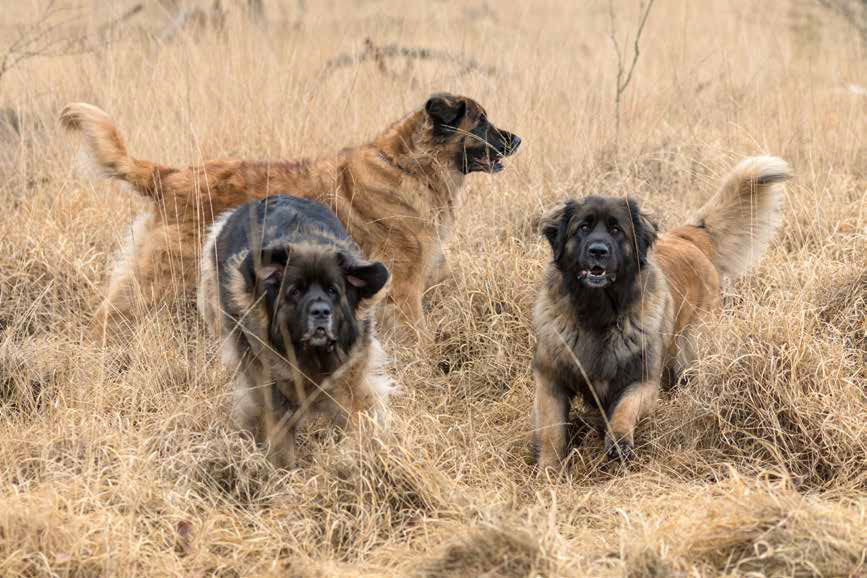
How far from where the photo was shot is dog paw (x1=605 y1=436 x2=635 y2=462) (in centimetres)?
489

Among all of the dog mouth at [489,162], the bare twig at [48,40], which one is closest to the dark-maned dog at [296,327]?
the dog mouth at [489,162]

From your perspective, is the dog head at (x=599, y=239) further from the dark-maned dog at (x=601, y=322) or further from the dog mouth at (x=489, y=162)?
the dog mouth at (x=489, y=162)

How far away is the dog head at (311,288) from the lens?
454 centimetres

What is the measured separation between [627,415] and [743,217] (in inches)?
76.6

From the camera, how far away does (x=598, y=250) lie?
16.3ft

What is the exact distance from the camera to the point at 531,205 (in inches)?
287

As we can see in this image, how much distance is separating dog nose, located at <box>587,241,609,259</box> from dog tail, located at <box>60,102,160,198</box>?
2.73 m

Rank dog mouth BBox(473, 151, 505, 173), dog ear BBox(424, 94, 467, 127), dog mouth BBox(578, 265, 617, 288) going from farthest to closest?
1. dog mouth BBox(473, 151, 505, 173)
2. dog ear BBox(424, 94, 467, 127)
3. dog mouth BBox(578, 265, 617, 288)

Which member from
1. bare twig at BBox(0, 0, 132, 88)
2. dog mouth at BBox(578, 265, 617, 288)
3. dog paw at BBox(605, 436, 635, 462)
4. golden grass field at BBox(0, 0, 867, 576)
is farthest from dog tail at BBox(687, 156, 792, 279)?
bare twig at BBox(0, 0, 132, 88)

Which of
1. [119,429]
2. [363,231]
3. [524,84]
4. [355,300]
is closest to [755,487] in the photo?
[355,300]

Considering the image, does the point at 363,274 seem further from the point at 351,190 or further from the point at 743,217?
the point at 743,217

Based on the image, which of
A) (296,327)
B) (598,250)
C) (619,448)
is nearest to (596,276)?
(598,250)

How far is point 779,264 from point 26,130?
559cm

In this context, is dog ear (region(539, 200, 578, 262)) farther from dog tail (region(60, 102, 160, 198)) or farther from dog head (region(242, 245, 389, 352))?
dog tail (region(60, 102, 160, 198))
